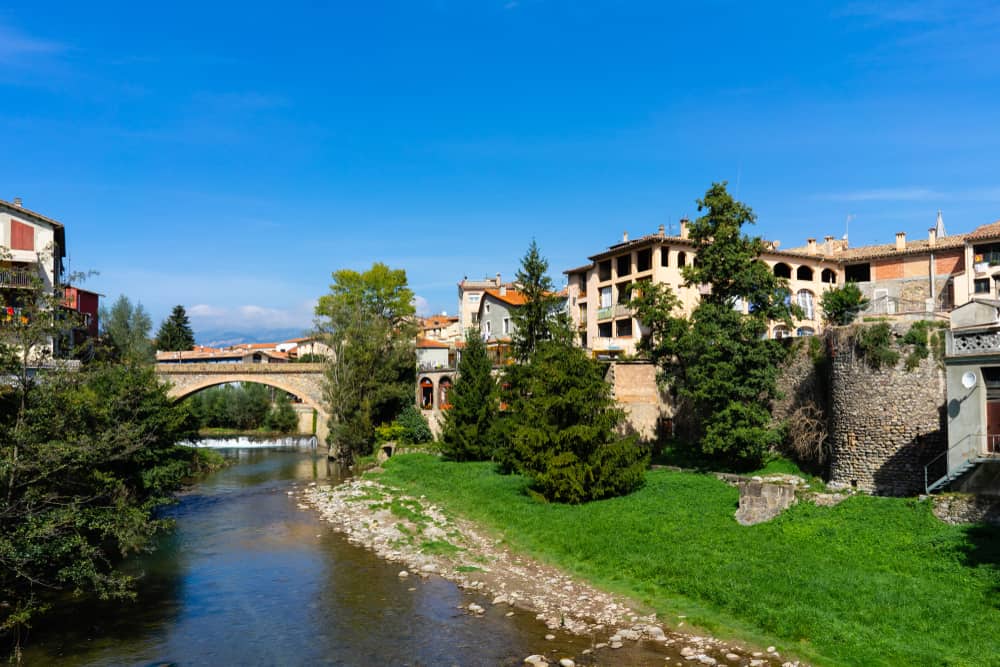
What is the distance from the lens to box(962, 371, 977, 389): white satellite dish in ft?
70.6

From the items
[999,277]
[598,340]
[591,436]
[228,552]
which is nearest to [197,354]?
[598,340]

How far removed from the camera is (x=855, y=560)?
64.0 feet

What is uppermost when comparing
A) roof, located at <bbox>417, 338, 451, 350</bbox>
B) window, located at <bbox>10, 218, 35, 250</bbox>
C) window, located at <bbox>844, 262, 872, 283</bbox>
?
window, located at <bbox>10, 218, 35, 250</bbox>

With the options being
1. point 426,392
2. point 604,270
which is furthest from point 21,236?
point 604,270

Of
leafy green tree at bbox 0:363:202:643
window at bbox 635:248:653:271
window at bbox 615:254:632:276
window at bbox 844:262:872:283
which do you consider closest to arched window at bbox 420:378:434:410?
window at bbox 615:254:632:276

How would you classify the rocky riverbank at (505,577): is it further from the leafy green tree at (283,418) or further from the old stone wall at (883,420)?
the leafy green tree at (283,418)

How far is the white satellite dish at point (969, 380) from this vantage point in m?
Answer: 21.5

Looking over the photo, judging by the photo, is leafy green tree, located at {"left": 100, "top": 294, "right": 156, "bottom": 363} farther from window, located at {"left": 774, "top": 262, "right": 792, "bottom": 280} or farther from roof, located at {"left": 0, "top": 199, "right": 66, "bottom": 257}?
window, located at {"left": 774, "top": 262, "right": 792, "bottom": 280}

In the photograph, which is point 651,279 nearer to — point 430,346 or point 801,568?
point 430,346

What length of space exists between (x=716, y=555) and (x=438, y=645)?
8419mm

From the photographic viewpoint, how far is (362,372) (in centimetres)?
5316

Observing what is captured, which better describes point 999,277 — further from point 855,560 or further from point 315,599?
point 315,599

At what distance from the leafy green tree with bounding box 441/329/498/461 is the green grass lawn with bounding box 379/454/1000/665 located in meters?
13.6

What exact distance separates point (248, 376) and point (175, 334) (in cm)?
4708
